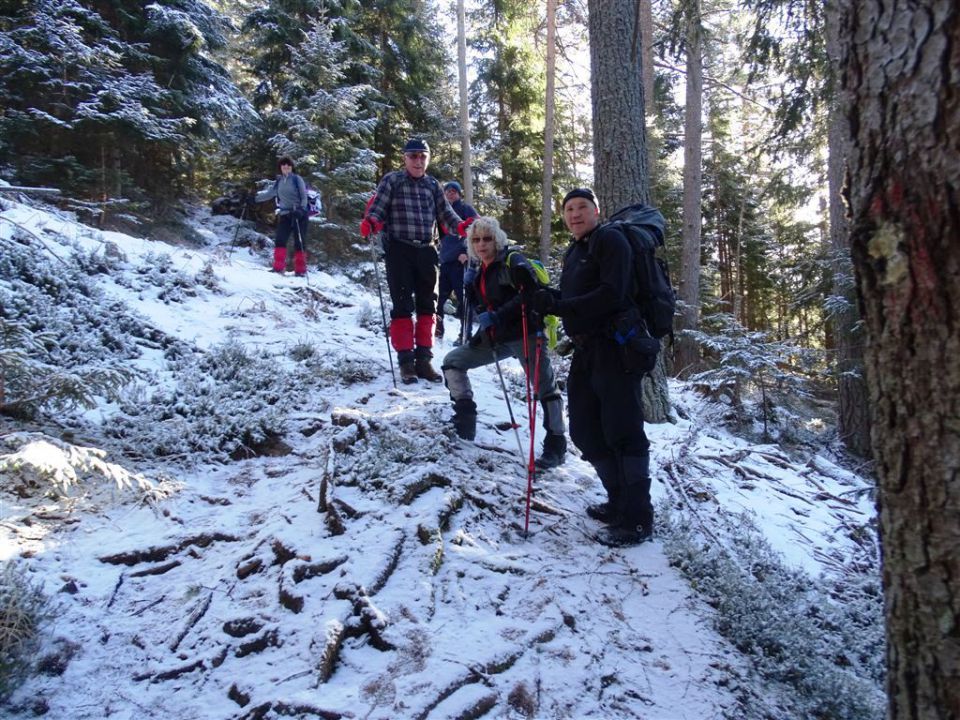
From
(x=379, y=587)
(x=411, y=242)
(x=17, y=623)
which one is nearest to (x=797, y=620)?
(x=379, y=587)

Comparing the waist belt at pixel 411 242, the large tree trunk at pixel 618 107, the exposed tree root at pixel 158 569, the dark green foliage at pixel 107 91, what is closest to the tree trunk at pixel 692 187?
the large tree trunk at pixel 618 107

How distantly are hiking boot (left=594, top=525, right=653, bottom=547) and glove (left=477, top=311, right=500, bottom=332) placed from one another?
187cm

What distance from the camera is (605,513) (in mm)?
4277

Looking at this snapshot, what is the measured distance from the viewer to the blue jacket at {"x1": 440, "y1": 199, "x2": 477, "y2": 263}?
871 centimetres

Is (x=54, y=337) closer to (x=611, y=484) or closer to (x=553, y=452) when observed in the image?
(x=553, y=452)

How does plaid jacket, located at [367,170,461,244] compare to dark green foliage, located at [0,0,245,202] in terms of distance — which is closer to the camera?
plaid jacket, located at [367,170,461,244]

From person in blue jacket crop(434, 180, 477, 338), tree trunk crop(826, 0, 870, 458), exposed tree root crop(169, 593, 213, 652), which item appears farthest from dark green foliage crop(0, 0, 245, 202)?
tree trunk crop(826, 0, 870, 458)

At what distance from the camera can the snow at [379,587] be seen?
2.72 m

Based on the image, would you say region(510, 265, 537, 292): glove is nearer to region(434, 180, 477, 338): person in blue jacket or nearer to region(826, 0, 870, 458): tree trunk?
region(434, 180, 477, 338): person in blue jacket

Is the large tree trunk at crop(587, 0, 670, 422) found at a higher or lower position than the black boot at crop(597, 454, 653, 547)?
higher

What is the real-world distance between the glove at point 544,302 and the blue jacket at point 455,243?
15.6 ft

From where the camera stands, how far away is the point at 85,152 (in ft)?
42.4

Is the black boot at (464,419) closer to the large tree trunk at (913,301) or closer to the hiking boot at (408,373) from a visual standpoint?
the hiking boot at (408,373)

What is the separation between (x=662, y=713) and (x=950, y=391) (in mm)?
1984
